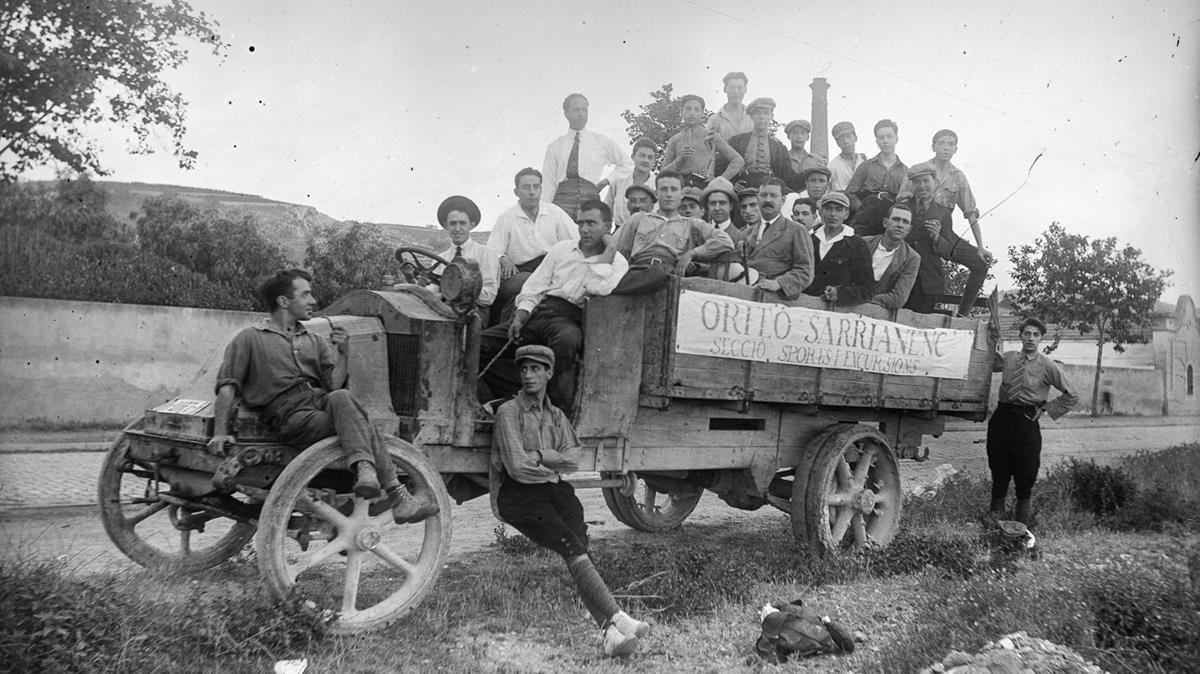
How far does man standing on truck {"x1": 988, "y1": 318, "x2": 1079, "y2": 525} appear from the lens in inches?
297

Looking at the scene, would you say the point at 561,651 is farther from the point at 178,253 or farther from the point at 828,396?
the point at 178,253

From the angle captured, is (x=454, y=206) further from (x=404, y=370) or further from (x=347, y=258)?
(x=347, y=258)

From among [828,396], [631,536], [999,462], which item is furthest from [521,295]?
[999,462]

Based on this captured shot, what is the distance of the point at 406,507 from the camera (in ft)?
14.2

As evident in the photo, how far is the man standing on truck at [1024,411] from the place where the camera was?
297 inches

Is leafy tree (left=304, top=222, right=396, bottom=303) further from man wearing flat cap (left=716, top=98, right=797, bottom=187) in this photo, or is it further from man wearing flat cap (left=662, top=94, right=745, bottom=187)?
man wearing flat cap (left=716, top=98, right=797, bottom=187)

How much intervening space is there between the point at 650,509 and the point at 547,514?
3.33 metres

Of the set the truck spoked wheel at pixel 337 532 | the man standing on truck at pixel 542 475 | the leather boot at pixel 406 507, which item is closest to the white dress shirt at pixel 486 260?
the man standing on truck at pixel 542 475

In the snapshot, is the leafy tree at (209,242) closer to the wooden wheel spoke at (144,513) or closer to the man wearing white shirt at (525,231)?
the man wearing white shirt at (525,231)

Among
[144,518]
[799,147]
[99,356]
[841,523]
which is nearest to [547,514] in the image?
[144,518]

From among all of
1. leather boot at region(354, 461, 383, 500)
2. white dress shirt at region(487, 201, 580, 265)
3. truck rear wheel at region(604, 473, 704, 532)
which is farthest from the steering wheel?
truck rear wheel at region(604, 473, 704, 532)

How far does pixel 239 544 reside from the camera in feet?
17.1

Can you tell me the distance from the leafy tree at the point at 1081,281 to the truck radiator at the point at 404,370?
9821mm

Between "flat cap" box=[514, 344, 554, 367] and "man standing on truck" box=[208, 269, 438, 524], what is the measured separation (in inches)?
34.0
